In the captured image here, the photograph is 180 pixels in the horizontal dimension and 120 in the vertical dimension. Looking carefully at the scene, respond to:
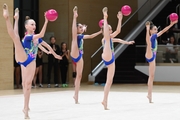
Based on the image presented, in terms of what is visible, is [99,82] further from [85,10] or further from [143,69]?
[85,10]

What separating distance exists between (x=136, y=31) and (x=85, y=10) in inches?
144

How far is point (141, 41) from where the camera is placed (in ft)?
75.9

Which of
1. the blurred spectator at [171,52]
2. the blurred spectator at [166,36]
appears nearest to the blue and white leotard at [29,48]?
the blurred spectator at [171,52]

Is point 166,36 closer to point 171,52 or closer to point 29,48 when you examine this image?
point 171,52

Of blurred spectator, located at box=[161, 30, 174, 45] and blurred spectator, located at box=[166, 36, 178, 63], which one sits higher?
blurred spectator, located at box=[161, 30, 174, 45]

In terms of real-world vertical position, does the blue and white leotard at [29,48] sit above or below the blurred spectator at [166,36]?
below

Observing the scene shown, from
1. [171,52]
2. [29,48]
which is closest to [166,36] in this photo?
[171,52]

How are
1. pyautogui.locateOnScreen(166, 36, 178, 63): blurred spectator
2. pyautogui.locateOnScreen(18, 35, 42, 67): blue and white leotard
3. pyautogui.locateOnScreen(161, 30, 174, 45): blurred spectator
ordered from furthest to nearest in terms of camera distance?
1. pyautogui.locateOnScreen(161, 30, 174, 45): blurred spectator
2. pyautogui.locateOnScreen(166, 36, 178, 63): blurred spectator
3. pyautogui.locateOnScreen(18, 35, 42, 67): blue and white leotard

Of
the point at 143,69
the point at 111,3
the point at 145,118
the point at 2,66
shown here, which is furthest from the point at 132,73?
the point at 145,118

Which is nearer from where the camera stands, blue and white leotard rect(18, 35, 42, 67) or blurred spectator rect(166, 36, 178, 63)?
blue and white leotard rect(18, 35, 42, 67)

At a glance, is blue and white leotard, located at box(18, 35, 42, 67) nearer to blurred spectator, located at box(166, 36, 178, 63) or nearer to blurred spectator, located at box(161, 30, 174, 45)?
blurred spectator, located at box(166, 36, 178, 63)

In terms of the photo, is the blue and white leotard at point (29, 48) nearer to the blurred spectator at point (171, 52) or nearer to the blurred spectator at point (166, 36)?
the blurred spectator at point (171, 52)

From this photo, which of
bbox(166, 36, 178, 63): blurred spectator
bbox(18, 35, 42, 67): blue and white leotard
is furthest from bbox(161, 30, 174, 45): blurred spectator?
bbox(18, 35, 42, 67): blue and white leotard

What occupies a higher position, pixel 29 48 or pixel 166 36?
pixel 166 36
